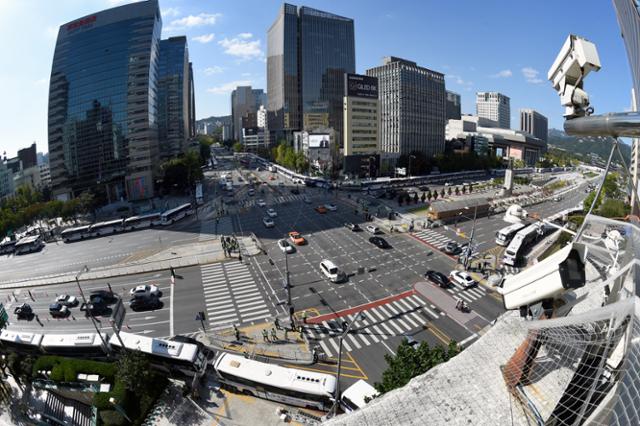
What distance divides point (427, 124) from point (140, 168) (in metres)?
90.4

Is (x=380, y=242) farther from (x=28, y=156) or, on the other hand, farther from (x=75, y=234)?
(x=28, y=156)

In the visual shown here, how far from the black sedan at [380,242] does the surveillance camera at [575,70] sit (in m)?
34.4

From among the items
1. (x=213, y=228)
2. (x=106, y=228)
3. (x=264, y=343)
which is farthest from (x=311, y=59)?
(x=264, y=343)

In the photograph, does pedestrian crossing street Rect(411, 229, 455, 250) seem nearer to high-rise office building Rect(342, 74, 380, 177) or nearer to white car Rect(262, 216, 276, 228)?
white car Rect(262, 216, 276, 228)

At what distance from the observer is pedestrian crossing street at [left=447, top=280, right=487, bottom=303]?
29.8 metres

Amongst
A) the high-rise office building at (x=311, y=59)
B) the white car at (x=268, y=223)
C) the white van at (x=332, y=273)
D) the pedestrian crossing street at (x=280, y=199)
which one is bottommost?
the white van at (x=332, y=273)

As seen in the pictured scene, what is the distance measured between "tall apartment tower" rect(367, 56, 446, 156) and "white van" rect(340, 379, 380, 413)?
9461cm

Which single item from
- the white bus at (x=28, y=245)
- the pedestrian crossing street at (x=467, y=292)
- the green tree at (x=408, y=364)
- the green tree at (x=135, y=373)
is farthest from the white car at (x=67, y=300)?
the pedestrian crossing street at (x=467, y=292)

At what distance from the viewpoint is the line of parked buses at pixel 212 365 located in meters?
18.2

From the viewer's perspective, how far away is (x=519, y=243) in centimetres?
3659

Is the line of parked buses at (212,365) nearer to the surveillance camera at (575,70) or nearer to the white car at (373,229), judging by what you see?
the surveillance camera at (575,70)

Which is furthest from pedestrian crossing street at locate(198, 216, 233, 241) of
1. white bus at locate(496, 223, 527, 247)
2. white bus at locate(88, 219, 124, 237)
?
white bus at locate(496, 223, 527, 247)

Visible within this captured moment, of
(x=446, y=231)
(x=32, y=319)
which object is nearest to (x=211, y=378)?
(x=32, y=319)

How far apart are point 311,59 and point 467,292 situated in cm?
13361
